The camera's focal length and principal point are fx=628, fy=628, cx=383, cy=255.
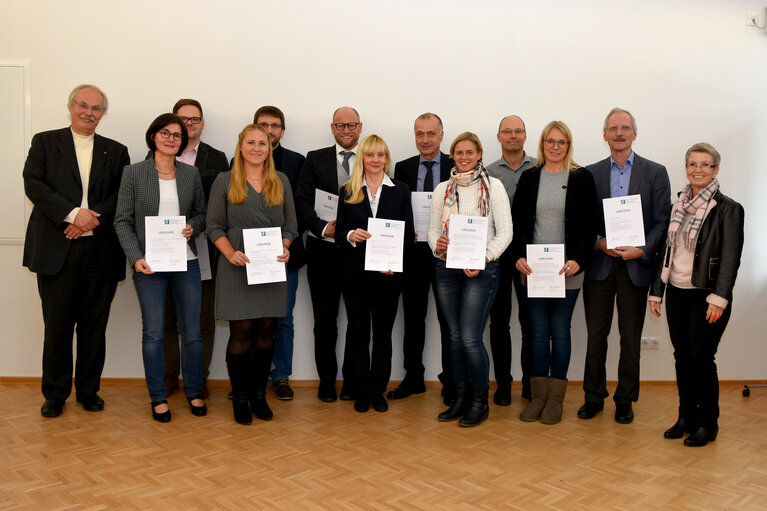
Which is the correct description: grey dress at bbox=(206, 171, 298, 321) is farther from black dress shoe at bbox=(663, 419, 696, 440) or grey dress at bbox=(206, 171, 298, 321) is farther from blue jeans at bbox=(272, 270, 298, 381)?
black dress shoe at bbox=(663, 419, 696, 440)

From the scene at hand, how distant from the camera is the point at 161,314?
4.01 metres

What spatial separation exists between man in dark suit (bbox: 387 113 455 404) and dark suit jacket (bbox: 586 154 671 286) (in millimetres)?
1046

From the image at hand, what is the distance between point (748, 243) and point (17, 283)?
602cm

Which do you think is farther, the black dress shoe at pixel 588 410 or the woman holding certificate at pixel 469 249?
the black dress shoe at pixel 588 410

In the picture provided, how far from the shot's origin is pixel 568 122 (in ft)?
16.9

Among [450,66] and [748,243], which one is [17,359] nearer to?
[450,66]

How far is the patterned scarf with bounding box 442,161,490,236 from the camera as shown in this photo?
388cm

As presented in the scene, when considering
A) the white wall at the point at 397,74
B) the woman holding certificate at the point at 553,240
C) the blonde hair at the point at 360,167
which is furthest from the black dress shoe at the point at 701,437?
the blonde hair at the point at 360,167

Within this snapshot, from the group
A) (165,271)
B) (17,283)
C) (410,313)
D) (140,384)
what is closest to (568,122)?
(410,313)

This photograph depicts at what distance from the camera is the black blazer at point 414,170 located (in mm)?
Result: 4473

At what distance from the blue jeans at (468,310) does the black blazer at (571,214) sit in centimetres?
32

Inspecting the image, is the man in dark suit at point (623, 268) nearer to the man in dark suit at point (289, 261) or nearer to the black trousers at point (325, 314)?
the black trousers at point (325, 314)

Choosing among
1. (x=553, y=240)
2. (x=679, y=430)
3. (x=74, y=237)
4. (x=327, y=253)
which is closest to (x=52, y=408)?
(x=74, y=237)

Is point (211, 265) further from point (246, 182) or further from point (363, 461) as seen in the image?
point (363, 461)
